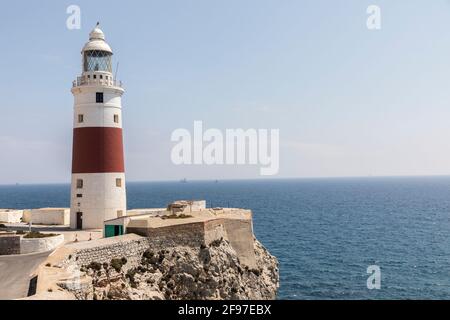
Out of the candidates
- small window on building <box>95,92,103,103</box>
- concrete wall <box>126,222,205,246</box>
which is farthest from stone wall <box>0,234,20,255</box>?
small window on building <box>95,92,103,103</box>

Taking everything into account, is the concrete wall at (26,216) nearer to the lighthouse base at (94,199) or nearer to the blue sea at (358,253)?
the lighthouse base at (94,199)

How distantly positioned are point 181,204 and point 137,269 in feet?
39.7

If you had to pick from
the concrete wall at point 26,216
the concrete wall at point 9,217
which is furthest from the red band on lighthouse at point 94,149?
the concrete wall at point 9,217

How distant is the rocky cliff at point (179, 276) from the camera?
2500cm

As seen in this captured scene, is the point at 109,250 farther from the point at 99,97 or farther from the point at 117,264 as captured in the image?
the point at 99,97

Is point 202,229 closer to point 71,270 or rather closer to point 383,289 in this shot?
point 71,270

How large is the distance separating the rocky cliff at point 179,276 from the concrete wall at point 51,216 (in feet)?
49.6

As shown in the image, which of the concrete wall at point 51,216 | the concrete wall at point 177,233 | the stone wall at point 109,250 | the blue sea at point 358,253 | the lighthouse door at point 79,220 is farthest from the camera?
the blue sea at point 358,253

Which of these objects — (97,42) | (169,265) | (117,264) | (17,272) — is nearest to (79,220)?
(169,265)

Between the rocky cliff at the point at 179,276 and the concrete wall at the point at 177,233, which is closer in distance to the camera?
the rocky cliff at the point at 179,276

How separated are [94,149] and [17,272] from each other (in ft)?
48.0

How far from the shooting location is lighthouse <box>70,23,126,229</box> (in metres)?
35.6

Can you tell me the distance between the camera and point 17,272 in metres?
22.6

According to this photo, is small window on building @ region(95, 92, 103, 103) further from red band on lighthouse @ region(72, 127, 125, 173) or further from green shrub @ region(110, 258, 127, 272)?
green shrub @ region(110, 258, 127, 272)
